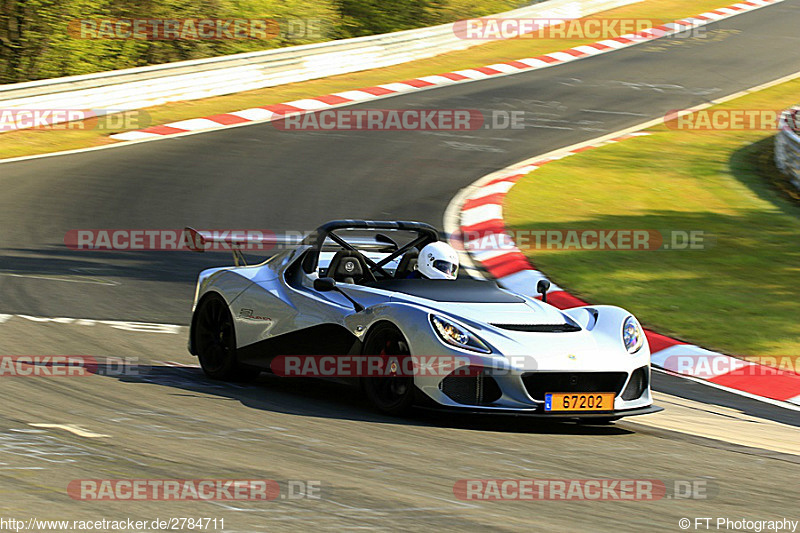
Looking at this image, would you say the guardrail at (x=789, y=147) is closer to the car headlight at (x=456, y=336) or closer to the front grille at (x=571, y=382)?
the front grille at (x=571, y=382)

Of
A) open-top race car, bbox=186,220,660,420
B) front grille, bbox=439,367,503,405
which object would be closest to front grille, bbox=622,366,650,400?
open-top race car, bbox=186,220,660,420

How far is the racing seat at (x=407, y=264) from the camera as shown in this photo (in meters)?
8.36

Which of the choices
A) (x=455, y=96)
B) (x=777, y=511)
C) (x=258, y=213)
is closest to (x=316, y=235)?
(x=777, y=511)

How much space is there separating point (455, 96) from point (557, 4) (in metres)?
9.85

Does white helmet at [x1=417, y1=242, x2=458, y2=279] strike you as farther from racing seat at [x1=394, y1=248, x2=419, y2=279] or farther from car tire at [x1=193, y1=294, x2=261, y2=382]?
car tire at [x1=193, y1=294, x2=261, y2=382]

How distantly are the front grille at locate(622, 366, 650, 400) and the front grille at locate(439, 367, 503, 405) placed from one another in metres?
0.89

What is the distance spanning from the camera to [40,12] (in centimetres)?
2142

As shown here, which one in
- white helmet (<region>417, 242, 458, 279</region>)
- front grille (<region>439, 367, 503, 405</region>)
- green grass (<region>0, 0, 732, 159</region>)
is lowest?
front grille (<region>439, 367, 503, 405</region>)

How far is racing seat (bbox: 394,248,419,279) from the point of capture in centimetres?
836

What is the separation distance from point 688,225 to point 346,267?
7176mm

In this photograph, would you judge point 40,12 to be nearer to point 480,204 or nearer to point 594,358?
point 480,204

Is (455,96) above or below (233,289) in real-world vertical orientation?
above

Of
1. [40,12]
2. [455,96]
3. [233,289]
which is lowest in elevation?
[233,289]

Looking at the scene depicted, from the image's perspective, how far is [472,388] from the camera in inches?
273
